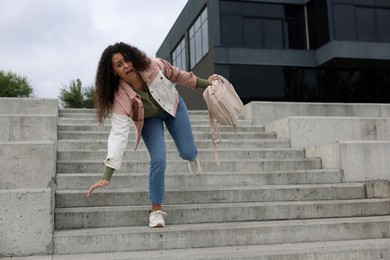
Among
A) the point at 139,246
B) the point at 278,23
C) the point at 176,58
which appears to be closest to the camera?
the point at 139,246

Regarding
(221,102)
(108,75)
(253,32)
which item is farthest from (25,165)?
(253,32)

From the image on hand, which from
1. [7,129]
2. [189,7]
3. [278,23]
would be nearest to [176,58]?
[189,7]

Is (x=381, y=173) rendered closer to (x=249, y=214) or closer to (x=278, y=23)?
(x=249, y=214)

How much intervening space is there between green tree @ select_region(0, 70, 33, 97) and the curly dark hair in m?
31.5

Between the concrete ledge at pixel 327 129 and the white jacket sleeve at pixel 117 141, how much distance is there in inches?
142

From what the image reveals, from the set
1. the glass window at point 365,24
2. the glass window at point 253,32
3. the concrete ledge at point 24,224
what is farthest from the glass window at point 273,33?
the concrete ledge at point 24,224

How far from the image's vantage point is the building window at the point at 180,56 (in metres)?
24.2

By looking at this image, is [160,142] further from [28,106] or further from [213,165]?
[28,106]

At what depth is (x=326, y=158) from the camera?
5641mm

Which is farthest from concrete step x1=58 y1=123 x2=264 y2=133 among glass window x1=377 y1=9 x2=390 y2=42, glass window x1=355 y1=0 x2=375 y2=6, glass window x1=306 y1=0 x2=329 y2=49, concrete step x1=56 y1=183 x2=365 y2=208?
glass window x1=377 y1=9 x2=390 y2=42

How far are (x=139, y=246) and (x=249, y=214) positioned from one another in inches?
48.8

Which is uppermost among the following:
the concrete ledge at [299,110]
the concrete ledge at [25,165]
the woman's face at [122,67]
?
the concrete ledge at [299,110]

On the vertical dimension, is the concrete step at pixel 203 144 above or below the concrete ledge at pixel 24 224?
above

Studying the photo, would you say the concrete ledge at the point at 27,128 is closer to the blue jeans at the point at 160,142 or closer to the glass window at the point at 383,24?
the blue jeans at the point at 160,142
